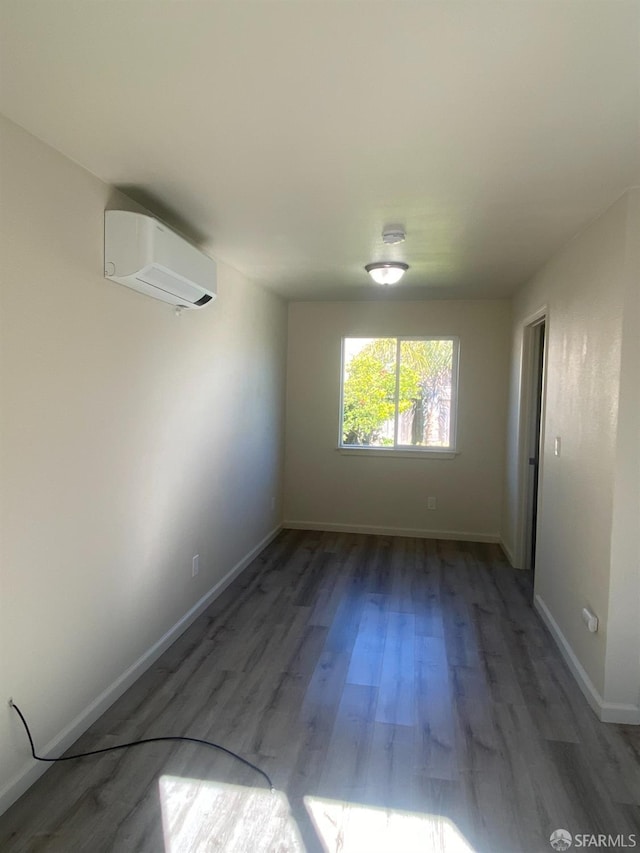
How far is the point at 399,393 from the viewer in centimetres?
531

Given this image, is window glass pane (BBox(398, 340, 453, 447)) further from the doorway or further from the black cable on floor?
the black cable on floor

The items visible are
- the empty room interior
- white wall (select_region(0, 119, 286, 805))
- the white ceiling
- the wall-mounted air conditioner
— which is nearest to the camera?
the white ceiling

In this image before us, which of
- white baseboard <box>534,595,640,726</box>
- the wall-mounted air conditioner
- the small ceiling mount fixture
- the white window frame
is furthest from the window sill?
the wall-mounted air conditioner

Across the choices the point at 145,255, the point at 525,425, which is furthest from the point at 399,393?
the point at 145,255

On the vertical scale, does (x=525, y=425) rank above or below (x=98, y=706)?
above

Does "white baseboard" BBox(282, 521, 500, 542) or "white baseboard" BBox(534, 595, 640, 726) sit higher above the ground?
"white baseboard" BBox(282, 521, 500, 542)

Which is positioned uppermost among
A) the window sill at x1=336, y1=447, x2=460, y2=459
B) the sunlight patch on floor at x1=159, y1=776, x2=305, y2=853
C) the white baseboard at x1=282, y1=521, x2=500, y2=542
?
the window sill at x1=336, y1=447, x2=460, y2=459

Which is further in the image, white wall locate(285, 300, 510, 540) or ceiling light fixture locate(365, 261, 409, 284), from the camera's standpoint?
white wall locate(285, 300, 510, 540)

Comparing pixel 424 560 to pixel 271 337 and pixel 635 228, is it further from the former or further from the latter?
pixel 635 228

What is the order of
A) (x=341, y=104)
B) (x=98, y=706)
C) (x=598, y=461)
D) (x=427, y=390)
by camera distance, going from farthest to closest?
(x=427, y=390)
(x=598, y=461)
(x=98, y=706)
(x=341, y=104)

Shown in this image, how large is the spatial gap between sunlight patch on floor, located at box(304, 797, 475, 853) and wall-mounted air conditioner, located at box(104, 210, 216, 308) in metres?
2.19

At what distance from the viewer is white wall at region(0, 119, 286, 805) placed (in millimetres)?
1823

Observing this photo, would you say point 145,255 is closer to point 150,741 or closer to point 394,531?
point 150,741

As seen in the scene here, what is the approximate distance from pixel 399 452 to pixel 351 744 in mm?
3339
